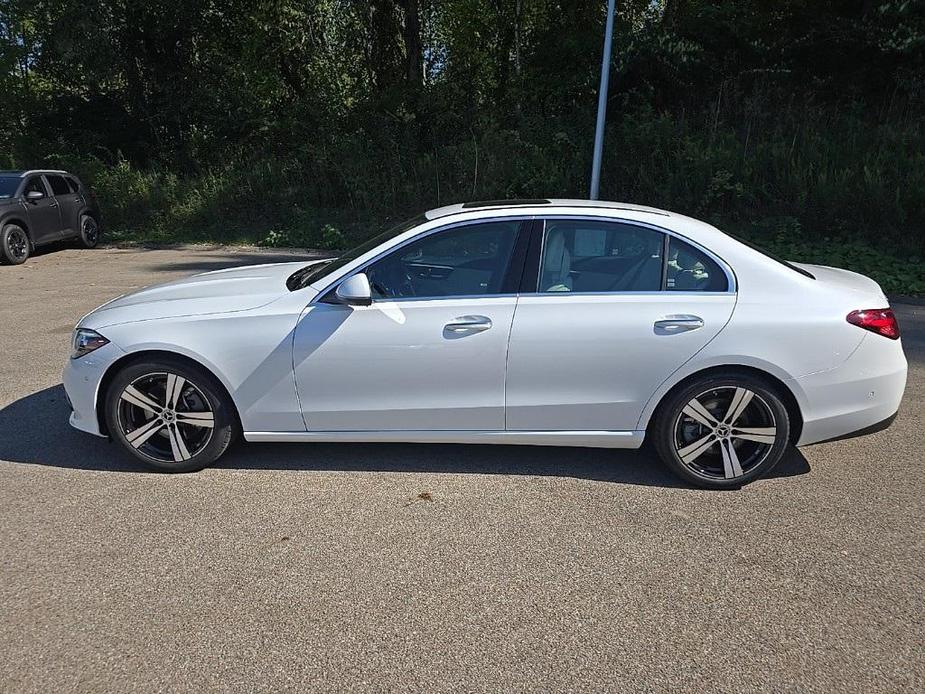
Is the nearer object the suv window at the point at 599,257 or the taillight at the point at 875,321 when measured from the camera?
the taillight at the point at 875,321

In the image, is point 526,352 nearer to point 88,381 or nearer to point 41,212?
point 88,381

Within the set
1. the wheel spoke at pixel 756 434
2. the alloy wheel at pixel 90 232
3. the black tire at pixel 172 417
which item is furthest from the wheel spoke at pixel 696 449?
the alloy wheel at pixel 90 232

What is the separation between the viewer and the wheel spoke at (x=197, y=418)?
3971 millimetres

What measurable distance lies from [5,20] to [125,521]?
23519 millimetres

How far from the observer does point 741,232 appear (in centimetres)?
1290

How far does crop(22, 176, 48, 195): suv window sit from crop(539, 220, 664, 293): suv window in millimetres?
12494

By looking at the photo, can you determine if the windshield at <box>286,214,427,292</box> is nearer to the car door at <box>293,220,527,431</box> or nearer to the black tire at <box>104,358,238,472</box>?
the car door at <box>293,220,527,431</box>

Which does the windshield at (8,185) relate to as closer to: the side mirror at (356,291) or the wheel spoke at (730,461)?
the side mirror at (356,291)

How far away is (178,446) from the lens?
4016 millimetres

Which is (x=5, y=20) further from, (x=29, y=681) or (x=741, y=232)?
(x=29, y=681)

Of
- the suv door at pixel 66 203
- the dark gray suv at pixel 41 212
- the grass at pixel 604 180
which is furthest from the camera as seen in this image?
the suv door at pixel 66 203

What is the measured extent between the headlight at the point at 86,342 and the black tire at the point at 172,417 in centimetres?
21

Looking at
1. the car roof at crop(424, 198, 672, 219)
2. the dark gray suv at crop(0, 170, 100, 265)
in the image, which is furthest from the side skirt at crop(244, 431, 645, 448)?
the dark gray suv at crop(0, 170, 100, 265)

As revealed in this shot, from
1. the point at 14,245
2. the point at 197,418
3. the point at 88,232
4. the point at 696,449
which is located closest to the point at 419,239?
the point at 197,418
